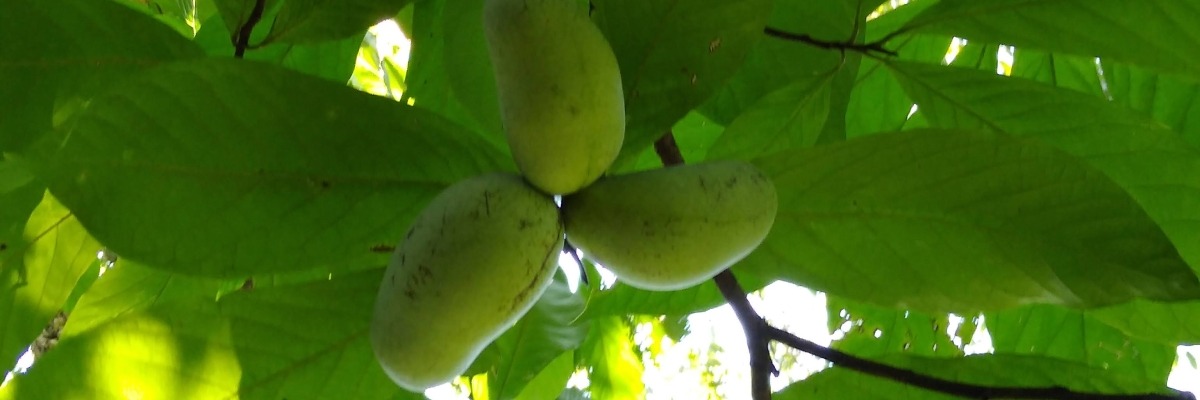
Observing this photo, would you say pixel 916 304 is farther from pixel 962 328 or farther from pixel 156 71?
pixel 962 328

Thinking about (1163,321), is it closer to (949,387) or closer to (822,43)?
(949,387)

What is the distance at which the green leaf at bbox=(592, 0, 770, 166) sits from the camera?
24.6 inches

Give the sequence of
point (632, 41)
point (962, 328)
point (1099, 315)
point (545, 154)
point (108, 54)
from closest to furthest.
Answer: point (545, 154), point (632, 41), point (108, 54), point (1099, 315), point (962, 328)

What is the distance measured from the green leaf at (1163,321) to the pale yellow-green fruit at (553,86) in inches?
24.5

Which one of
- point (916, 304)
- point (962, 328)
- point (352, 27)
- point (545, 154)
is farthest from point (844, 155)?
point (962, 328)

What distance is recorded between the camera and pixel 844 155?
0.65 m

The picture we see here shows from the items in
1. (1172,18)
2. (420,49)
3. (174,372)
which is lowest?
(174,372)

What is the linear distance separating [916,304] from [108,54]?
639 mm

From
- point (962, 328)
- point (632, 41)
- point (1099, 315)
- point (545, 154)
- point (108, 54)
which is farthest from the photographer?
point (962, 328)

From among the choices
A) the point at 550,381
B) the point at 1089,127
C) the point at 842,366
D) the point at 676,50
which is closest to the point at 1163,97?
the point at 1089,127

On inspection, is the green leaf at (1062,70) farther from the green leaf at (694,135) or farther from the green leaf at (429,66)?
the green leaf at (429,66)

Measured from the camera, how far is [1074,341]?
1165mm

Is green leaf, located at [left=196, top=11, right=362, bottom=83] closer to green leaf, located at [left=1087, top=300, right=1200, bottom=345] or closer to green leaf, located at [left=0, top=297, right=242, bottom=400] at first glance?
green leaf, located at [left=0, top=297, right=242, bottom=400]

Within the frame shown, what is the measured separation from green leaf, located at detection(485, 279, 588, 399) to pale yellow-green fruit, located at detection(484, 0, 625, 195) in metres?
0.44
